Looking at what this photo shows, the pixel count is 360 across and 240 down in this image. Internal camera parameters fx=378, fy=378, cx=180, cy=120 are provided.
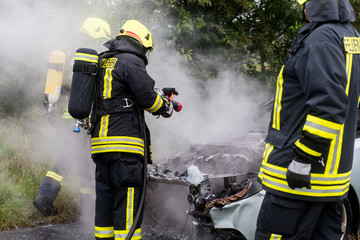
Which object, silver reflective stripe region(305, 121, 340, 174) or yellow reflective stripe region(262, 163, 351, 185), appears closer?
silver reflective stripe region(305, 121, 340, 174)

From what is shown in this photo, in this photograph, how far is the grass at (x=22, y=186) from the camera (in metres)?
4.27

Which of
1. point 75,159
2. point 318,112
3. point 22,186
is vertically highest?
point 318,112

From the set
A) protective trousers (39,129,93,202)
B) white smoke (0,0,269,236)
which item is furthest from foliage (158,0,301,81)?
protective trousers (39,129,93,202)

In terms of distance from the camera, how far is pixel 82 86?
120 inches

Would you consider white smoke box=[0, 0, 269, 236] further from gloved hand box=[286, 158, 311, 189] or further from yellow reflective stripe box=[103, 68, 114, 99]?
gloved hand box=[286, 158, 311, 189]

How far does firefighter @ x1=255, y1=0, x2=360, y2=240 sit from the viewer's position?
6.56 ft

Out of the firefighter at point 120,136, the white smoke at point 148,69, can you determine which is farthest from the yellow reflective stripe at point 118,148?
the white smoke at point 148,69

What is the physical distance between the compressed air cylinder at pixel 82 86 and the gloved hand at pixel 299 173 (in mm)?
1709

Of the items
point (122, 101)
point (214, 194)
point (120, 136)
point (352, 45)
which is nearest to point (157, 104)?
point (122, 101)

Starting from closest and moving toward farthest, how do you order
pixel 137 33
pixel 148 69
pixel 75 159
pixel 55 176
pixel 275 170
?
pixel 275 170
pixel 137 33
pixel 55 176
pixel 75 159
pixel 148 69

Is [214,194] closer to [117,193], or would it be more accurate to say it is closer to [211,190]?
[211,190]

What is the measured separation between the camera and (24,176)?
4.88m

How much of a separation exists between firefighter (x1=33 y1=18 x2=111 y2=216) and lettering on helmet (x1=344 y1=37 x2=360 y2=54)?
305 centimetres

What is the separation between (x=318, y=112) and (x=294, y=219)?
25.1 inches
